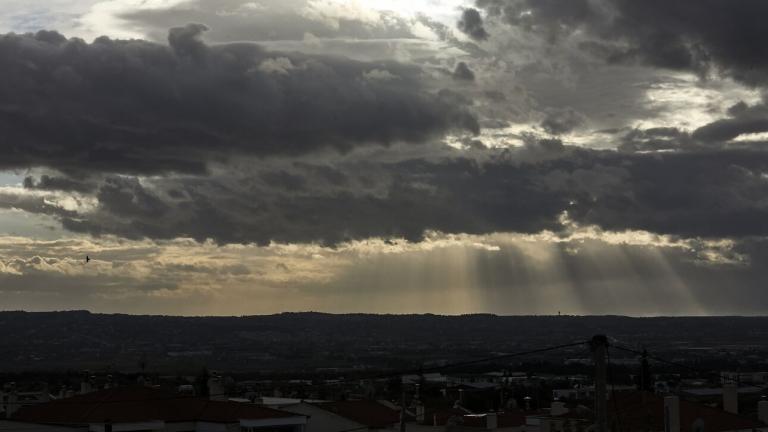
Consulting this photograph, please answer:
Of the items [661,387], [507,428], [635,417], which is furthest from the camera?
[661,387]

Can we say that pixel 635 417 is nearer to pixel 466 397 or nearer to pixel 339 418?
pixel 339 418

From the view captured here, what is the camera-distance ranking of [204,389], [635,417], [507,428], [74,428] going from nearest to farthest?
[635,417] < [74,428] < [507,428] < [204,389]

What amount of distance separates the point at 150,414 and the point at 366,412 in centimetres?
2259

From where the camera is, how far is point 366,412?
284ft

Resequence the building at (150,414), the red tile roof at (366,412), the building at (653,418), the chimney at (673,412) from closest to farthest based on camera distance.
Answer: the chimney at (673,412) < the building at (653,418) < the building at (150,414) < the red tile roof at (366,412)

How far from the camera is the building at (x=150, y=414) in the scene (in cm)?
6606

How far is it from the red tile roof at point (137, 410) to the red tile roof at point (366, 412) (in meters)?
8.40

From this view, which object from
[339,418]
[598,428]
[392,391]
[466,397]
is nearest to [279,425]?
[339,418]

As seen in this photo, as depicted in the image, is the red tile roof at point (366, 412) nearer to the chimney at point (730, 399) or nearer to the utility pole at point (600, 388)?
the chimney at point (730, 399)

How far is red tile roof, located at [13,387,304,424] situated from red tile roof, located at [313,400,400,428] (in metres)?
8.40

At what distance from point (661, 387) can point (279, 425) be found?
11567cm

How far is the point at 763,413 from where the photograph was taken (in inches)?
2901

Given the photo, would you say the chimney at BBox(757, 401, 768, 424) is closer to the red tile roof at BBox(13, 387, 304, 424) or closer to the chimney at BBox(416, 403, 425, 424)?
the chimney at BBox(416, 403, 425, 424)

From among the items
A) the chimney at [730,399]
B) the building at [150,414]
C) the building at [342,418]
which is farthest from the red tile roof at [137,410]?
the chimney at [730,399]
